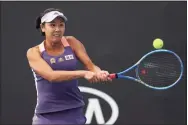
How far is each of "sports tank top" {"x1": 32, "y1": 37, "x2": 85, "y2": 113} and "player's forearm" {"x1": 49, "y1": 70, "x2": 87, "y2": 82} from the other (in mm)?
139

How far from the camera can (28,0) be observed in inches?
223

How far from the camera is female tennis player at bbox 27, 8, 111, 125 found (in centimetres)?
386

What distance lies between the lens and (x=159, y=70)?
451cm

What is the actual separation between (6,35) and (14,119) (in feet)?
2.80

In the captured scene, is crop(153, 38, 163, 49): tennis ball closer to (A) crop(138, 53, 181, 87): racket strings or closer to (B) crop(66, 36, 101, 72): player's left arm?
(A) crop(138, 53, 181, 87): racket strings

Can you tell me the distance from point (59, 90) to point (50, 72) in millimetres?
219

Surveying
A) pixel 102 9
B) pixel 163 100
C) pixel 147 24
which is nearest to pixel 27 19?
pixel 102 9

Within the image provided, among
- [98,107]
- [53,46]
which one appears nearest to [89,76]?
[53,46]

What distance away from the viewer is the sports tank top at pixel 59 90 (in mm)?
3883

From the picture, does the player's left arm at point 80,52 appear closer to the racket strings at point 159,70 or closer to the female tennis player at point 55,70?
the female tennis player at point 55,70

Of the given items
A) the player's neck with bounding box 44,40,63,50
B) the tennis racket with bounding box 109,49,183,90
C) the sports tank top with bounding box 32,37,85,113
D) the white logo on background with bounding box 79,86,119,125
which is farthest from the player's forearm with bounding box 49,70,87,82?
the white logo on background with bounding box 79,86,119,125

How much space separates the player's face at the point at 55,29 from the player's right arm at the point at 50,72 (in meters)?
0.15

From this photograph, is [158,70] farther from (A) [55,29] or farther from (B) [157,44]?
(A) [55,29]

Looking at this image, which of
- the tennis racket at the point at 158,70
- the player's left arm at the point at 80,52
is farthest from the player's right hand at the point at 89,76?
the tennis racket at the point at 158,70
